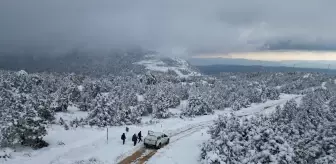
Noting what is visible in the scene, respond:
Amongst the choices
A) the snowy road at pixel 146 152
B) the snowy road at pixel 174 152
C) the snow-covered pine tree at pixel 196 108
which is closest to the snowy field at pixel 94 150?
the snowy road at pixel 174 152

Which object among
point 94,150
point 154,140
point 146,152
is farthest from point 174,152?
point 94,150

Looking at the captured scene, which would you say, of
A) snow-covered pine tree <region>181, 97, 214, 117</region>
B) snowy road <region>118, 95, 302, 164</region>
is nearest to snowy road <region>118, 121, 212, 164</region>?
snowy road <region>118, 95, 302, 164</region>

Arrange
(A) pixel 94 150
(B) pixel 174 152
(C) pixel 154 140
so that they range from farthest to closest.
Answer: (C) pixel 154 140, (B) pixel 174 152, (A) pixel 94 150

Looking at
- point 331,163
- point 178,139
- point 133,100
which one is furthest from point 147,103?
point 331,163

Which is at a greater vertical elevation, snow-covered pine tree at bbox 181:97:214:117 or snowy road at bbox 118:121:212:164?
A: snowy road at bbox 118:121:212:164

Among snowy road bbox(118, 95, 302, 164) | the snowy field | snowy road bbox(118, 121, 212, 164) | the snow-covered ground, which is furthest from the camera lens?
the snow-covered ground

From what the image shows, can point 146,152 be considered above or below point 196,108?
above

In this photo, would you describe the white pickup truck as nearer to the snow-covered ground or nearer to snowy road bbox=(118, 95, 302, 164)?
snowy road bbox=(118, 95, 302, 164)

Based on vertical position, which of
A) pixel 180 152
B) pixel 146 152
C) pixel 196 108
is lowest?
pixel 196 108

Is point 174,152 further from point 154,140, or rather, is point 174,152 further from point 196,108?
point 196,108

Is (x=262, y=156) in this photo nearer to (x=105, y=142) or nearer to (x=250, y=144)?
(x=250, y=144)

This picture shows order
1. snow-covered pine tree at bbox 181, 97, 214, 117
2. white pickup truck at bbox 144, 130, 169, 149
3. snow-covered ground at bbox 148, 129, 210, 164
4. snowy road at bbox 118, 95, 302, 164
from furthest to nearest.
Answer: snow-covered pine tree at bbox 181, 97, 214, 117, white pickup truck at bbox 144, 130, 169, 149, snow-covered ground at bbox 148, 129, 210, 164, snowy road at bbox 118, 95, 302, 164

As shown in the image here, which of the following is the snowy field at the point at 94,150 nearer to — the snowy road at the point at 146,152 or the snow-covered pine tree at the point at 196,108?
the snowy road at the point at 146,152

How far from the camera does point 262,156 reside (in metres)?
22.6
